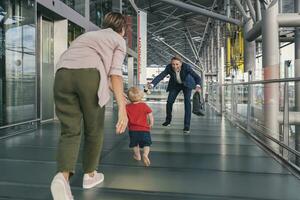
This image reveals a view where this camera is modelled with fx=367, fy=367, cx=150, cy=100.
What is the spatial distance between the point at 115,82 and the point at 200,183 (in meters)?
1.54

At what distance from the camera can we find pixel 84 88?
3.10 m

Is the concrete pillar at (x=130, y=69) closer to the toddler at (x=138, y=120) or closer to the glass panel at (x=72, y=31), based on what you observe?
the glass panel at (x=72, y=31)

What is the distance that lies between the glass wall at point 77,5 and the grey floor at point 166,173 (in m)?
5.97

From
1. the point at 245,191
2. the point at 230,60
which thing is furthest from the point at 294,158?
the point at 230,60

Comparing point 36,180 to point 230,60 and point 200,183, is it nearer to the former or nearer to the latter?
point 200,183

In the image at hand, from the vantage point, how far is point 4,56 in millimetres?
7605

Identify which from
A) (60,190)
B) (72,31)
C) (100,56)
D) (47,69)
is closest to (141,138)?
(100,56)

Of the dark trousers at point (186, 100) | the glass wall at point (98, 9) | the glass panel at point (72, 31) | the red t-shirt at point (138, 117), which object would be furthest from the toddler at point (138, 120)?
the glass wall at point (98, 9)

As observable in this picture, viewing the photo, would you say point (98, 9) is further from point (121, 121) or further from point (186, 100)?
point (121, 121)

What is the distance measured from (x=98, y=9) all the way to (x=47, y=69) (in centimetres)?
555

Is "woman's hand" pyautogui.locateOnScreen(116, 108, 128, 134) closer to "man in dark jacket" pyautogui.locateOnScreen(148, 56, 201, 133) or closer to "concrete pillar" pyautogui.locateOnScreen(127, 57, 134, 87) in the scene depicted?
"man in dark jacket" pyautogui.locateOnScreen(148, 56, 201, 133)

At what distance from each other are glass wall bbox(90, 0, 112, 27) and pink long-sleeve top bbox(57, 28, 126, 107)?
1159 cm

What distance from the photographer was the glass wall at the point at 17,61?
7.61m

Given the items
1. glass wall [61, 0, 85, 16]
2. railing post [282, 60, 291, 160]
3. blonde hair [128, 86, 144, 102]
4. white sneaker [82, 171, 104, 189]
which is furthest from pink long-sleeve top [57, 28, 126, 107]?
glass wall [61, 0, 85, 16]
